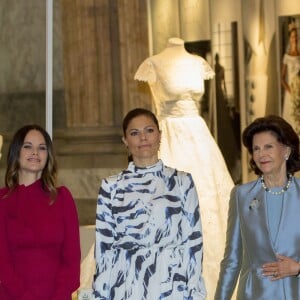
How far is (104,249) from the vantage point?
364 centimetres

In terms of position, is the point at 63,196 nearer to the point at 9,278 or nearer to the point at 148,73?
the point at 9,278

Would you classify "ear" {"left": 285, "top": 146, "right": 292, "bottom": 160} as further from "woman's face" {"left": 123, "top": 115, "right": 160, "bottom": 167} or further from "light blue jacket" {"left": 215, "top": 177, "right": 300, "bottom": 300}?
"woman's face" {"left": 123, "top": 115, "right": 160, "bottom": 167}

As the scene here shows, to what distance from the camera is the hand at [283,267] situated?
3441 millimetres

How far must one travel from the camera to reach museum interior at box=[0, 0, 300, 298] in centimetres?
769

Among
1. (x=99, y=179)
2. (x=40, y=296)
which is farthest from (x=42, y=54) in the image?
(x=40, y=296)

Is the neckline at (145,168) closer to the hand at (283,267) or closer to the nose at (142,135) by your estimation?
the nose at (142,135)

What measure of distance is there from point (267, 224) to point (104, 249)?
71cm

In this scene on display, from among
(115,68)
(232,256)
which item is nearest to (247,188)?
(232,256)

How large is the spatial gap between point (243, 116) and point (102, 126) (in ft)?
4.92

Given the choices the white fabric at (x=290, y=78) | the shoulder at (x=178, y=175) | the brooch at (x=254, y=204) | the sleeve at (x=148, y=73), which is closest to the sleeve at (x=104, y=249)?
the shoulder at (x=178, y=175)

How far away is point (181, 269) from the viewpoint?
11.8 ft

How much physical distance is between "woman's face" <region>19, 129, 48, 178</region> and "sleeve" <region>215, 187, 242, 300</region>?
0.89m

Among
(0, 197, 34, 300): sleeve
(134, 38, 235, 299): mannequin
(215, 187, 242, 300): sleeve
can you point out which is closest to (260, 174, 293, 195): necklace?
(215, 187, 242, 300): sleeve

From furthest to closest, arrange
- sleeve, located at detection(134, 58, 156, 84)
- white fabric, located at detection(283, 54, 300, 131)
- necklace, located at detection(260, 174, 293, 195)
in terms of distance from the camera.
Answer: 1. white fabric, located at detection(283, 54, 300, 131)
2. sleeve, located at detection(134, 58, 156, 84)
3. necklace, located at detection(260, 174, 293, 195)
